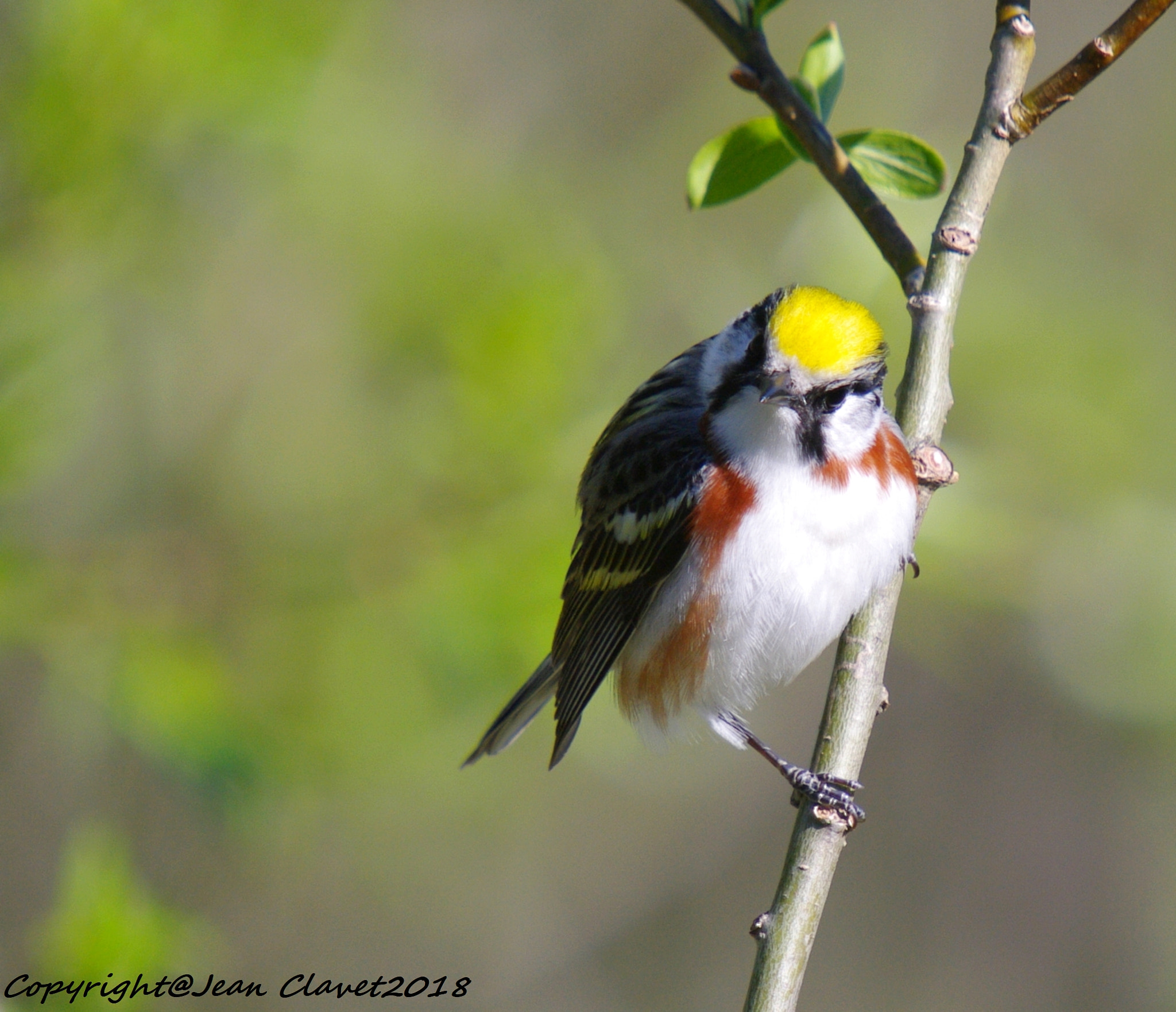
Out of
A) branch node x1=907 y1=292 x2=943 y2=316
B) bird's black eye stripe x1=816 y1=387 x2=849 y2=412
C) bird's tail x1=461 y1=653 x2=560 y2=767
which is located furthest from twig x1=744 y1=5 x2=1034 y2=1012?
bird's tail x1=461 y1=653 x2=560 y2=767

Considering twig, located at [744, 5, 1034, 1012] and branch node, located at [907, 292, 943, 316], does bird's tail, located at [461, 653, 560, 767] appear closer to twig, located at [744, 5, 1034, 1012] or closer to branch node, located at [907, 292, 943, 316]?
twig, located at [744, 5, 1034, 1012]

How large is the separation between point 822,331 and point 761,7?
775mm

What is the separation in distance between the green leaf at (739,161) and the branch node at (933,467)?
0.82 meters

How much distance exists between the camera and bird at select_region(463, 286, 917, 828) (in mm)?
2834

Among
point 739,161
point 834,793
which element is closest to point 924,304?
point 739,161

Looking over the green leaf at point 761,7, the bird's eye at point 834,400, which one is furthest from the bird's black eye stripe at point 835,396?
the green leaf at point 761,7

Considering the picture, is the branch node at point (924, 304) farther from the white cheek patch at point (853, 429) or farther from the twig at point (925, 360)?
the white cheek patch at point (853, 429)

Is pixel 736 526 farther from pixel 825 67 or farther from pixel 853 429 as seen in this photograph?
pixel 825 67

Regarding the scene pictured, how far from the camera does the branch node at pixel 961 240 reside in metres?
2.49

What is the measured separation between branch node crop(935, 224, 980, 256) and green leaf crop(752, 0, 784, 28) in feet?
2.02

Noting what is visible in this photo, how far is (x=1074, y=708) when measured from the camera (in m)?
4.08

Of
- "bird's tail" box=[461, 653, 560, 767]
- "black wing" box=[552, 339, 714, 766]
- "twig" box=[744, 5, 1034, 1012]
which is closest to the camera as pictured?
"twig" box=[744, 5, 1034, 1012]

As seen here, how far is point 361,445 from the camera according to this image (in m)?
3.77

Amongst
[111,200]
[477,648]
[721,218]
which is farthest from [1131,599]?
[111,200]
